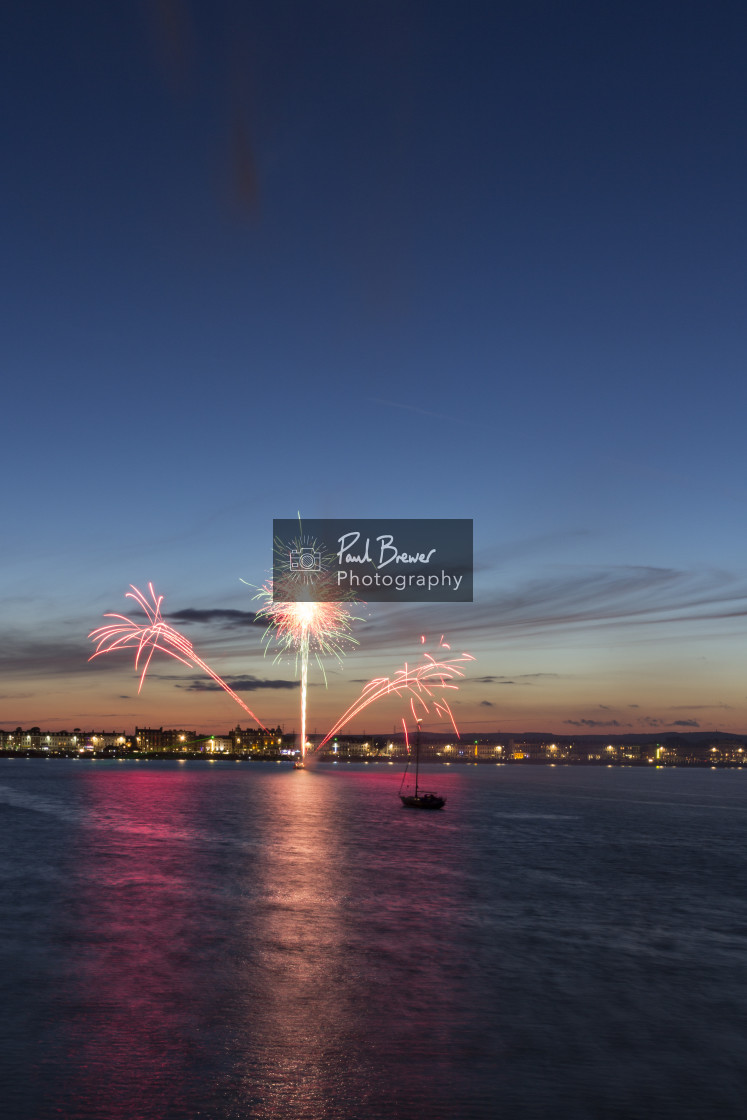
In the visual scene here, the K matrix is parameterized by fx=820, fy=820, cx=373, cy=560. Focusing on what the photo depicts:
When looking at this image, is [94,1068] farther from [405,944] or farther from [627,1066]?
[405,944]

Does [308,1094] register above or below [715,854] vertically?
above

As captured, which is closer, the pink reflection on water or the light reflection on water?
the pink reflection on water

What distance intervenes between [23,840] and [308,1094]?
68.0 metres

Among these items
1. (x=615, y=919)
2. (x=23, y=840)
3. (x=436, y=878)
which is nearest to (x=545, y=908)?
(x=615, y=919)

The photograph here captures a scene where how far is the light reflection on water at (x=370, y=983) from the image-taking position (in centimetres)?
2183

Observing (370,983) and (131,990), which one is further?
(370,983)

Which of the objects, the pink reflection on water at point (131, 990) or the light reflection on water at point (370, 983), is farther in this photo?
the light reflection on water at point (370, 983)

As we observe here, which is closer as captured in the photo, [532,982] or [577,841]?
[532,982]

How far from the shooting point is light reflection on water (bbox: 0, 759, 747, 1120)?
21.8 metres

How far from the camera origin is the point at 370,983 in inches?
1282

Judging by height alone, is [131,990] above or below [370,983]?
above

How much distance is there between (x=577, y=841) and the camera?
3440 inches

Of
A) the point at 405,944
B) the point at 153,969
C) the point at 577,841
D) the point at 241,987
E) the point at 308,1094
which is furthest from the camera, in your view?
the point at 577,841

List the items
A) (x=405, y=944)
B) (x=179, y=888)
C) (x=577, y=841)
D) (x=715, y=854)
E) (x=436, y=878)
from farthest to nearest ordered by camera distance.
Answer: (x=577, y=841), (x=715, y=854), (x=436, y=878), (x=179, y=888), (x=405, y=944)
